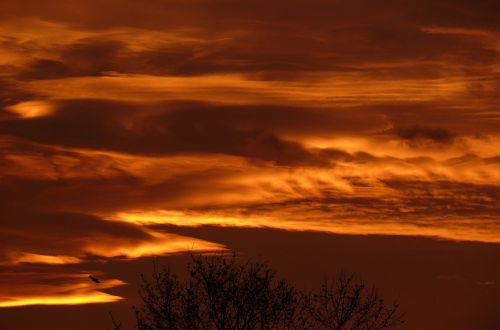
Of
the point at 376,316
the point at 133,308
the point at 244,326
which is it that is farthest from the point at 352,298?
the point at 133,308

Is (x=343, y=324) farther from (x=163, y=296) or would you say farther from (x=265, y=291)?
(x=163, y=296)

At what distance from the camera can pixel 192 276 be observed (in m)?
51.2

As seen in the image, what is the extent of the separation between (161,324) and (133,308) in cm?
132

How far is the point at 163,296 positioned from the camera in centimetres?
5059

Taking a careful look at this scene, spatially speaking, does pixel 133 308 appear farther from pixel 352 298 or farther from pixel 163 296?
pixel 352 298

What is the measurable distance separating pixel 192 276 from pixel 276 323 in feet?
13.5

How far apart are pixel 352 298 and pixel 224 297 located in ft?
18.4

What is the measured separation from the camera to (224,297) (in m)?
50.2

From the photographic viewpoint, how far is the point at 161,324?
49594mm

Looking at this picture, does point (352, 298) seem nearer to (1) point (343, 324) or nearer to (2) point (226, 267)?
(1) point (343, 324)

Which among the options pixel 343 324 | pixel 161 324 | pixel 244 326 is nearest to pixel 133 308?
pixel 161 324

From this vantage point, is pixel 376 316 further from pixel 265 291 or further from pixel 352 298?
pixel 265 291

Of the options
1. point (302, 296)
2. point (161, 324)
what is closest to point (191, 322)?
point (161, 324)

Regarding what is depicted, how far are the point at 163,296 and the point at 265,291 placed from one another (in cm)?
426
